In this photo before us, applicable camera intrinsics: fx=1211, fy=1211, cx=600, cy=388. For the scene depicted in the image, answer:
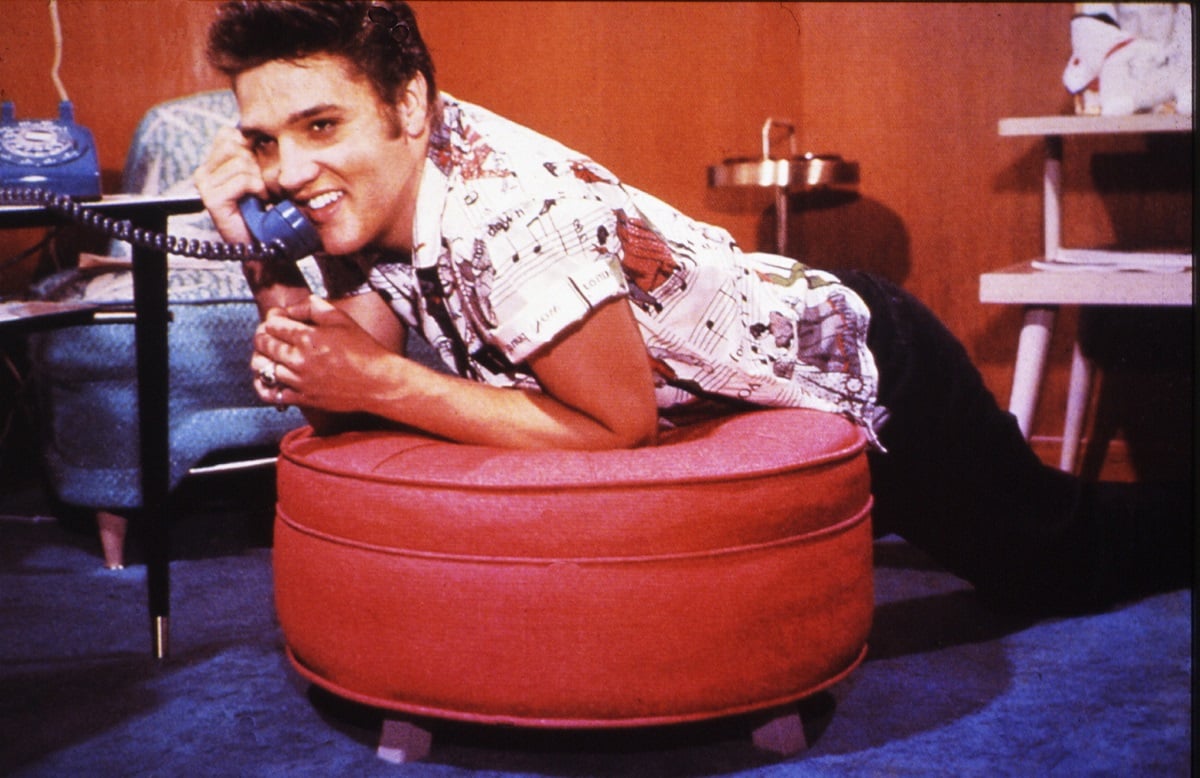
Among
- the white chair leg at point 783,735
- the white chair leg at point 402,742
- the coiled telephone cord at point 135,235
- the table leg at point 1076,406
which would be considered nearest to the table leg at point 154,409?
the coiled telephone cord at point 135,235

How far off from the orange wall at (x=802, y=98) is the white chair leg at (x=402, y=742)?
207 centimetres

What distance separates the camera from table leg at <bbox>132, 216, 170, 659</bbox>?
1.89 m

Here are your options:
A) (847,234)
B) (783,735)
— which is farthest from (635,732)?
(847,234)

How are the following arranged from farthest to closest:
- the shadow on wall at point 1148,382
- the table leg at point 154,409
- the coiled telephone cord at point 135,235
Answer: the shadow on wall at point 1148,382 → the table leg at point 154,409 → the coiled telephone cord at point 135,235

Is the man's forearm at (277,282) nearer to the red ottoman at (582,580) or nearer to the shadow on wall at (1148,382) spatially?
the red ottoman at (582,580)

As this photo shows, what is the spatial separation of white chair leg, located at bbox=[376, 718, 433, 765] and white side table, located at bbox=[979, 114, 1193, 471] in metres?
1.50

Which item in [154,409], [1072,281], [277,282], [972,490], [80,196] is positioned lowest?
[972,490]

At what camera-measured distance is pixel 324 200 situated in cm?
159

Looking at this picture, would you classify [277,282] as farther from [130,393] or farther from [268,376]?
[130,393]

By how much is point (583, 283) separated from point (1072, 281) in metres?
1.50

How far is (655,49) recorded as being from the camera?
3492 mm

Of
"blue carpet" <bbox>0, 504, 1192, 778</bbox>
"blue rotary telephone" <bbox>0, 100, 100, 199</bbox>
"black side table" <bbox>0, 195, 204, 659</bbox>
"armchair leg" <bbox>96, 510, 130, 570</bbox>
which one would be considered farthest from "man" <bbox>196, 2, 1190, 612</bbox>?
"armchair leg" <bbox>96, 510, 130, 570</bbox>

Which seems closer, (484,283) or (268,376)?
(484,283)

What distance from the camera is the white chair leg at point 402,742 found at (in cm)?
156
